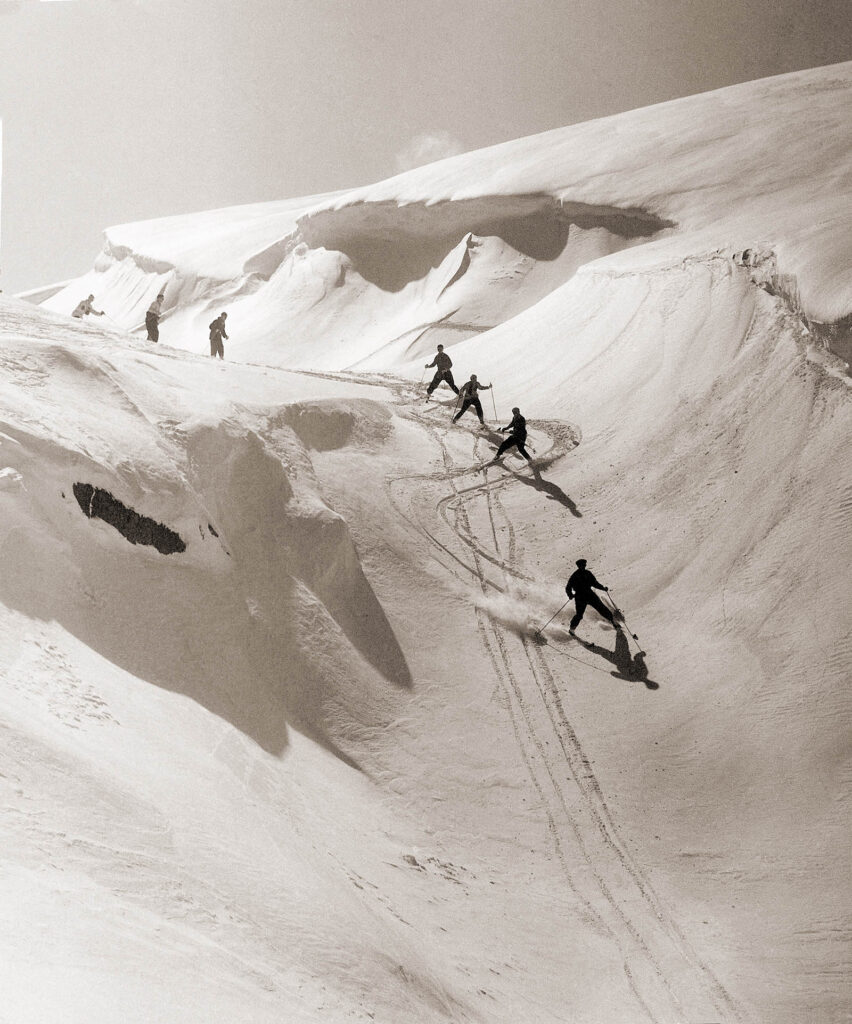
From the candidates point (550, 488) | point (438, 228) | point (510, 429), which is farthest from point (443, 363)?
point (438, 228)

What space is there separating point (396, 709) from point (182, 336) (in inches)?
876

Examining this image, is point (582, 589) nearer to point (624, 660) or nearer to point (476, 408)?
point (624, 660)

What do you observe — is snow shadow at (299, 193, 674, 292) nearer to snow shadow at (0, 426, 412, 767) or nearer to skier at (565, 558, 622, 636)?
skier at (565, 558, 622, 636)

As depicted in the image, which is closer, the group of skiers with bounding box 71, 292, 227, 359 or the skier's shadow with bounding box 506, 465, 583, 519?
the skier's shadow with bounding box 506, 465, 583, 519

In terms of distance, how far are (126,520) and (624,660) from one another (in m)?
5.51

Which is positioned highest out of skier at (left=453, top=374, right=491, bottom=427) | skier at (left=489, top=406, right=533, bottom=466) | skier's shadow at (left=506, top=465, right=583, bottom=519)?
skier at (left=453, top=374, right=491, bottom=427)

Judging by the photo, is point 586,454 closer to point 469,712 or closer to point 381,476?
point 381,476

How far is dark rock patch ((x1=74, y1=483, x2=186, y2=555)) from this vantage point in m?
8.73

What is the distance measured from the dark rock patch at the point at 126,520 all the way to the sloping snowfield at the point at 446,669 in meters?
0.03

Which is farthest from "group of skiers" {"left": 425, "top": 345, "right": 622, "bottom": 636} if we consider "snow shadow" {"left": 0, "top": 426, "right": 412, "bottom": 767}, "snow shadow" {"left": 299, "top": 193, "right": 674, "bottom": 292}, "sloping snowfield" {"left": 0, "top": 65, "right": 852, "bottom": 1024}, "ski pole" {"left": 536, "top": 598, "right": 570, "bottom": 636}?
"snow shadow" {"left": 299, "top": 193, "right": 674, "bottom": 292}

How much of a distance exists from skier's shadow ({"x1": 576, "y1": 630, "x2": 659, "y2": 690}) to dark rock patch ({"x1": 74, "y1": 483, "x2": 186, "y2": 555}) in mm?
4717

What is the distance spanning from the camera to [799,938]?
25.6 ft

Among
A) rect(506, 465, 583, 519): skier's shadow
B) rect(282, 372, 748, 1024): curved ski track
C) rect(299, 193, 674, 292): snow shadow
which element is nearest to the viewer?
rect(282, 372, 748, 1024): curved ski track

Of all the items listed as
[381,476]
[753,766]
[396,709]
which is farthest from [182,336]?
[753,766]
